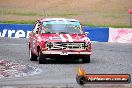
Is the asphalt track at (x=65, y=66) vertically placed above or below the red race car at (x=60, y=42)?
below

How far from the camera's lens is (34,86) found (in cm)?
1444

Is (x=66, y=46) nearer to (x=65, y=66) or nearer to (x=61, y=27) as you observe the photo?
(x=65, y=66)

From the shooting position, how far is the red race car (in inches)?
866

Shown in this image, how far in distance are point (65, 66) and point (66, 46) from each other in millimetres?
939

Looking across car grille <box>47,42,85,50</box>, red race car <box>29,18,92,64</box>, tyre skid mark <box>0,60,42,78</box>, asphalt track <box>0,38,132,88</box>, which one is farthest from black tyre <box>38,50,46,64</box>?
tyre skid mark <box>0,60,42,78</box>

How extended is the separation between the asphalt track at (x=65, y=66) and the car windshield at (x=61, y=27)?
1.13 metres

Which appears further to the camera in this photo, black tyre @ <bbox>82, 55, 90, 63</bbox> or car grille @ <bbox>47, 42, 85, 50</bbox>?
black tyre @ <bbox>82, 55, 90, 63</bbox>

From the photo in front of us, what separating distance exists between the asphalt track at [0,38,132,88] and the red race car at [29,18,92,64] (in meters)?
0.35

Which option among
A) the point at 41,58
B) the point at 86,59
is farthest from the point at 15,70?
the point at 86,59

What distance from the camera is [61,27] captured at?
23.2 meters

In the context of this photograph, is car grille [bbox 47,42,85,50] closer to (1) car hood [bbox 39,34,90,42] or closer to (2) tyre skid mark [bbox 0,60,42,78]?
(1) car hood [bbox 39,34,90,42]

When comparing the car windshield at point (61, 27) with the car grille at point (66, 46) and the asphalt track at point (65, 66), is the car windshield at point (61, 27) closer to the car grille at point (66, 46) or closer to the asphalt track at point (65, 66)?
the car grille at point (66, 46)

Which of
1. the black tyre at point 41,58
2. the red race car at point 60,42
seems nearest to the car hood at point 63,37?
the red race car at point 60,42

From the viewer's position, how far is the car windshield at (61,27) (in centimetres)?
2300
